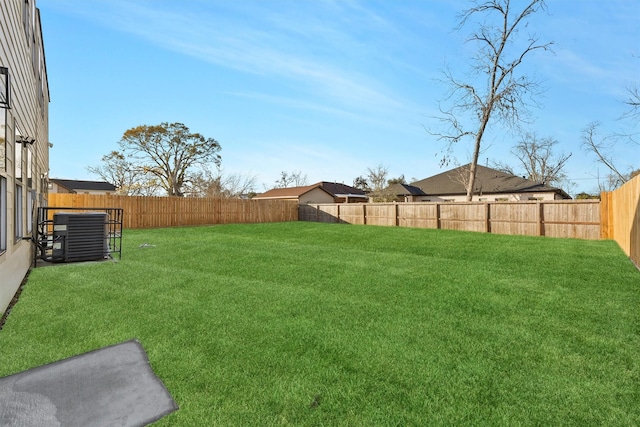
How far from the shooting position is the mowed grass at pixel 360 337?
6.70ft

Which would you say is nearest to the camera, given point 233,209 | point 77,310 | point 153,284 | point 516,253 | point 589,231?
point 77,310

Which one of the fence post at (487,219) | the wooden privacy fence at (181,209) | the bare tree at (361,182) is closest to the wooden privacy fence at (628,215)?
the fence post at (487,219)

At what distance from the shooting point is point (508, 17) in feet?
55.8

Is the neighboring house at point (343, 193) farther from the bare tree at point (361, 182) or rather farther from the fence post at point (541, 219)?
the fence post at point (541, 219)

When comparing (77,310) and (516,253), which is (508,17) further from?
(77,310)

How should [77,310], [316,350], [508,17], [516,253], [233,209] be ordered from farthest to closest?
1. [233,209]
2. [508,17]
3. [516,253]
4. [77,310]
5. [316,350]

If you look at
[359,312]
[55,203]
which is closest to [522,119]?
[359,312]

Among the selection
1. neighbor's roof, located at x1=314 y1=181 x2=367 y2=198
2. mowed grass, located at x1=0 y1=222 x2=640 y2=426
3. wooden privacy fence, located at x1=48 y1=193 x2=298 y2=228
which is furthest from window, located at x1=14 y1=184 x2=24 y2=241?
neighbor's roof, located at x1=314 y1=181 x2=367 y2=198

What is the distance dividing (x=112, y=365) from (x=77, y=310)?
1702mm

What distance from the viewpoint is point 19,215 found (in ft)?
15.4

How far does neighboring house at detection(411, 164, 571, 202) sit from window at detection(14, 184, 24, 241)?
2442cm

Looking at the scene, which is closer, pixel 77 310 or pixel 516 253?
pixel 77 310

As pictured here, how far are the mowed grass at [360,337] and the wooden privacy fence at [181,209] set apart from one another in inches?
435

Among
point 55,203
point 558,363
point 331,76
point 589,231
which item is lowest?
point 558,363
